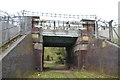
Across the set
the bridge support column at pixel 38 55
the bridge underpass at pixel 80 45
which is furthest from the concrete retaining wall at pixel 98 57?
the bridge support column at pixel 38 55

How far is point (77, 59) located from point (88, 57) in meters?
2.22

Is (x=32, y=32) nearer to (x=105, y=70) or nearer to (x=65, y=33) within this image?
(x=65, y=33)

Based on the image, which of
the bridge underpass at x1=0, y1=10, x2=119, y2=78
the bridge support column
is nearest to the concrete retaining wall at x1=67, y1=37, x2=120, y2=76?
the bridge underpass at x1=0, y1=10, x2=119, y2=78

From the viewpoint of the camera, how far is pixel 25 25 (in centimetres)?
2025

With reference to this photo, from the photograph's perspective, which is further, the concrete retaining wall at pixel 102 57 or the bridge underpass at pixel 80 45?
the bridge underpass at pixel 80 45

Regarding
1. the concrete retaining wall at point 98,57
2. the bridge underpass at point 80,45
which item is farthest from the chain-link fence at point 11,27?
the concrete retaining wall at point 98,57

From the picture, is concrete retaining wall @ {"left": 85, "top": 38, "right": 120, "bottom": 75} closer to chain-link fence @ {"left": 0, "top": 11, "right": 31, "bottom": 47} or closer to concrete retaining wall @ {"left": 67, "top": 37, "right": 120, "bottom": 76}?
concrete retaining wall @ {"left": 67, "top": 37, "right": 120, "bottom": 76}

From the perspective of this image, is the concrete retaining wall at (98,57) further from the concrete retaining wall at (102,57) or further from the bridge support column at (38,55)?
the bridge support column at (38,55)

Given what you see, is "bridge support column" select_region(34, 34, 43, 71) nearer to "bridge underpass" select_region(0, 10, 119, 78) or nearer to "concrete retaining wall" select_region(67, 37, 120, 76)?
"bridge underpass" select_region(0, 10, 119, 78)

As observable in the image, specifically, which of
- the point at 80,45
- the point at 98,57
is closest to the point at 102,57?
the point at 98,57

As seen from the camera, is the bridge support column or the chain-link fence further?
the bridge support column

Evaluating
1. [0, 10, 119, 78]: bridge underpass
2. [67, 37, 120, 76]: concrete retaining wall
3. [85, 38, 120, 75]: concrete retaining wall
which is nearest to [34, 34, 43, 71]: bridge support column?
[0, 10, 119, 78]: bridge underpass

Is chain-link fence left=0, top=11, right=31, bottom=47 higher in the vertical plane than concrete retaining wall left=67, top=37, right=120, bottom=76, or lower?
higher

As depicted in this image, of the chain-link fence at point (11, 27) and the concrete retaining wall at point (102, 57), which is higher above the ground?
the chain-link fence at point (11, 27)
